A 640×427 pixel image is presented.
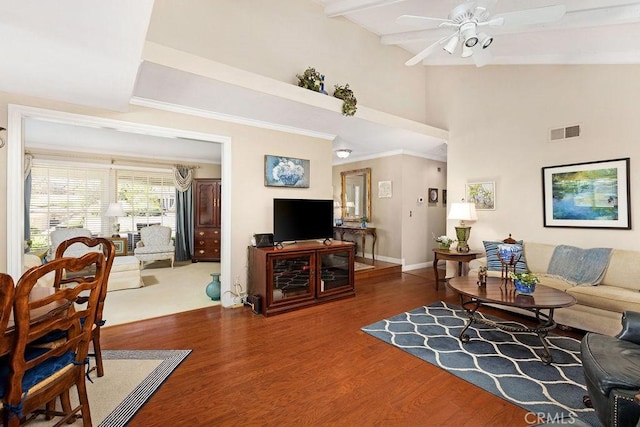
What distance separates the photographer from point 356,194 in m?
6.98

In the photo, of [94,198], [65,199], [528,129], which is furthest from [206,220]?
[528,129]

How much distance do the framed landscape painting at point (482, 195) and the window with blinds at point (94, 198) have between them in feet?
21.8

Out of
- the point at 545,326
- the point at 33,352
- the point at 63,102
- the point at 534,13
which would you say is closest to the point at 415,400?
the point at 545,326

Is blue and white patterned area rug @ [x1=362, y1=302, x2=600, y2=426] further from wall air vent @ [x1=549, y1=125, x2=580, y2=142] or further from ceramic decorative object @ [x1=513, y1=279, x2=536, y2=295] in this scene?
wall air vent @ [x1=549, y1=125, x2=580, y2=142]

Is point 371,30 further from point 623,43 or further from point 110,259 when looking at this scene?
point 110,259

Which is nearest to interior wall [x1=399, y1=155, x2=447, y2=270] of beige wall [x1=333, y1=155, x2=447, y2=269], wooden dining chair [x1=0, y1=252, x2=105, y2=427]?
beige wall [x1=333, y1=155, x2=447, y2=269]

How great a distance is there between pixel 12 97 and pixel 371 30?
461 centimetres

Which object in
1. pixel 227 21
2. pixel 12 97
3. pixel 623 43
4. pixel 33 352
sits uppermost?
pixel 227 21

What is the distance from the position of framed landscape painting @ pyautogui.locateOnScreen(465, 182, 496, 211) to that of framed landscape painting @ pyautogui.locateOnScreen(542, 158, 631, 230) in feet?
2.24

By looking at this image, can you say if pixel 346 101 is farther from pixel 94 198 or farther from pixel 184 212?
pixel 94 198

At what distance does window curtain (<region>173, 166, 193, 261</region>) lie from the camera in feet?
23.0

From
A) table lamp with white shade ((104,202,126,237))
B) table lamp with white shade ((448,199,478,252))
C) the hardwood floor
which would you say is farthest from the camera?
table lamp with white shade ((104,202,126,237))

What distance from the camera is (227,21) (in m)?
3.36

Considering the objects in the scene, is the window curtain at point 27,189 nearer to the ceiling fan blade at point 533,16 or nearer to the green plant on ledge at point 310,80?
the green plant on ledge at point 310,80
